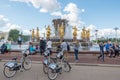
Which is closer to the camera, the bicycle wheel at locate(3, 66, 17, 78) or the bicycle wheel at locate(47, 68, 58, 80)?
the bicycle wheel at locate(47, 68, 58, 80)

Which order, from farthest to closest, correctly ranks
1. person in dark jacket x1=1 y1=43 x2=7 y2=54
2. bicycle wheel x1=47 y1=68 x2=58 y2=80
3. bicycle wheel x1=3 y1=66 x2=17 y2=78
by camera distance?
person in dark jacket x1=1 y1=43 x2=7 y2=54
bicycle wheel x1=3 y1=66 x2=17 y2=78
bicycle wheel x1=47 y1=68 x2=58 y2=80

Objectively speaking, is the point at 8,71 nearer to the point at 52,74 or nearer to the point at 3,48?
the point at 52,74

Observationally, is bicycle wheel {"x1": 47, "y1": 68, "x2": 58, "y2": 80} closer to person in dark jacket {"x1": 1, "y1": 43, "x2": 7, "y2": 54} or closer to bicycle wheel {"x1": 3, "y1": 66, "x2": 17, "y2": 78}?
bicycle wheel {"x1": 3, "y1": 66, "x2": 17, "y2": 78}

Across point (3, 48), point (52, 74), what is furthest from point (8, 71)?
point (3, 48)

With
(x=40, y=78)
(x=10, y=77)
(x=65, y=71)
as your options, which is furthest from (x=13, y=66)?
(x=65, y=71)

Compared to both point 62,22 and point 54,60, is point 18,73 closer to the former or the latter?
point 54,60

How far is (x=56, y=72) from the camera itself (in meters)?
11.3

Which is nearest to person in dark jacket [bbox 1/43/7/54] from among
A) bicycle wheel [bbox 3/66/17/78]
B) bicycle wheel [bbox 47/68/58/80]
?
bicycle wheel [bbox 3/66/17/78]

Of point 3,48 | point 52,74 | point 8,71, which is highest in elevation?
point 3,48

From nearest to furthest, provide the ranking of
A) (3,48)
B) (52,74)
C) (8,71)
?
(52,74), (8,71), (3,48)

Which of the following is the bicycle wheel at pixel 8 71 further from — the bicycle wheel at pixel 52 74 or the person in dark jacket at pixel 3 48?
the person in dark jacket at pixel 3 48

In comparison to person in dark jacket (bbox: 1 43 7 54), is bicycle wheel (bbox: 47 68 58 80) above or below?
below

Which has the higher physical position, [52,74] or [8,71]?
[8,71]

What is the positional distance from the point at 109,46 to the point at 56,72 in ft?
45.5
